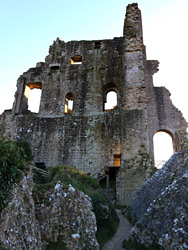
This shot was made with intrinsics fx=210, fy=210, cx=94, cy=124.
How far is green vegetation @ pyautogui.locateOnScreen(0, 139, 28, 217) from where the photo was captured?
3.96 meters

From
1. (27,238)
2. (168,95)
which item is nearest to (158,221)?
(27,238)

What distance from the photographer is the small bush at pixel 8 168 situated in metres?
3.97

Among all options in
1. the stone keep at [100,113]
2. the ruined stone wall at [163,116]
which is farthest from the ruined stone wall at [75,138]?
the ruined stone wall at [163,116]

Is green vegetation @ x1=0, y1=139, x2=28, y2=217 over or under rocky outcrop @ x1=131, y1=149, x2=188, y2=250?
over

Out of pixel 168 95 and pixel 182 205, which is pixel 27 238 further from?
pixel 168 95

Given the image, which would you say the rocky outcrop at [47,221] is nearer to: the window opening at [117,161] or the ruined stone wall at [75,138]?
the window opening at [117,161]

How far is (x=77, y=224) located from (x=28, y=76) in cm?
1588

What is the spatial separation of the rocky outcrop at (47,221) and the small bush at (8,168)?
151 mm

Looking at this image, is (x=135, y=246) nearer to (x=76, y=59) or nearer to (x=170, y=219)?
(x=170, y=219)

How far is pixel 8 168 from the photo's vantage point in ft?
13.9

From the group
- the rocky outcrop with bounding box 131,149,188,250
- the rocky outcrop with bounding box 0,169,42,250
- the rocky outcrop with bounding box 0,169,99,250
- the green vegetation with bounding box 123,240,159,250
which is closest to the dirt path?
the green vegetation with bounding box 123,240,159,250

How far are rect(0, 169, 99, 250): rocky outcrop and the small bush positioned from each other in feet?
0.49

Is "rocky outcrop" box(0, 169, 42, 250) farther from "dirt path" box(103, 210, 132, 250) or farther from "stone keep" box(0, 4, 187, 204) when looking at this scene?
"stone keep" box(0, 4, 187, 204)

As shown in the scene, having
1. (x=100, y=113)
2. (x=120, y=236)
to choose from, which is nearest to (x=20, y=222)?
(x=120, y=236)
